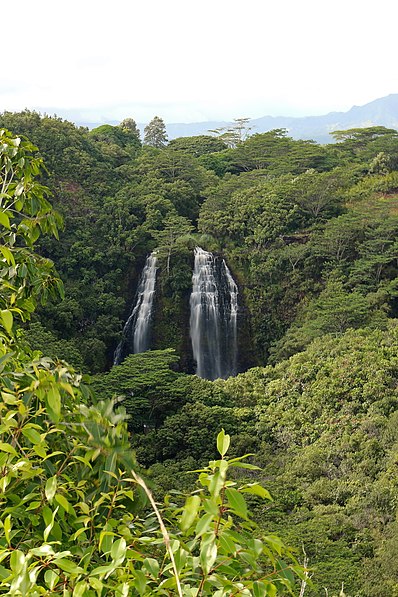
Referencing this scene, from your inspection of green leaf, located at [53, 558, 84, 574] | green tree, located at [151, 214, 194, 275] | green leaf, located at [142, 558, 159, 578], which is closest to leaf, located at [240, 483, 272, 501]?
green leaf, located at [142, 558, 159, 578]

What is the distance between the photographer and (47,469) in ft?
4.66

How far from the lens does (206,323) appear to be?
699 inches

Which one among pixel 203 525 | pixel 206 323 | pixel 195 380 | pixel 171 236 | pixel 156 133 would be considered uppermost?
pixel 156 133

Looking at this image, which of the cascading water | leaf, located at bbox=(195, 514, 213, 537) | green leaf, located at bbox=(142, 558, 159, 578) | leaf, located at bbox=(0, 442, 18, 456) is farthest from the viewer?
the cascading water

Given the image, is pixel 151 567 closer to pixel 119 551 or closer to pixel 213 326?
pixel 119 551

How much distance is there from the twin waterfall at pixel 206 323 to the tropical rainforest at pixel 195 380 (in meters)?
0.38

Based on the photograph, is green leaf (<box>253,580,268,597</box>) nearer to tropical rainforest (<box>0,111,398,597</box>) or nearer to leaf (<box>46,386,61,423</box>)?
tropical rainforest (<box>0,111,398,597</box>)

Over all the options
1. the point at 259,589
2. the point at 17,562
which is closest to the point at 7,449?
the point at 17,562

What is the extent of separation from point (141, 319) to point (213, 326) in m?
2.37

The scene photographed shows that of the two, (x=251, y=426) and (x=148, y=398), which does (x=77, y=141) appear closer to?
(x=148, y=398)

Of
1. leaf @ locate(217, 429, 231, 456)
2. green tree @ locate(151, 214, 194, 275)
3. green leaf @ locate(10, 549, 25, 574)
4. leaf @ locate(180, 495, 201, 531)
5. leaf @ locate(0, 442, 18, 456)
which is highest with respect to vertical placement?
leaf @ locate(217, 429, 231, 456)

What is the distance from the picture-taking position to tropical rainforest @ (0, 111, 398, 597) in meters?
1.21

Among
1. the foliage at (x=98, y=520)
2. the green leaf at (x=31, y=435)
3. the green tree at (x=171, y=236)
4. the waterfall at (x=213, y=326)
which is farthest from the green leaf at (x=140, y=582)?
the green tree at (x=171, y=236)

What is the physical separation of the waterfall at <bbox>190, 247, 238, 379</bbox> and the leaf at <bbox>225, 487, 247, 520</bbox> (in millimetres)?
16486
